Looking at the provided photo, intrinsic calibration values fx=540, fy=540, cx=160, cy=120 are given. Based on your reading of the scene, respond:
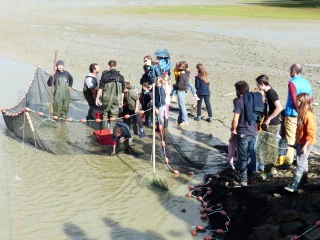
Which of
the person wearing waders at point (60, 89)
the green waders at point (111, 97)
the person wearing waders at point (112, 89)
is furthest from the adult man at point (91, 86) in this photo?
the green waders at point (111, 97)

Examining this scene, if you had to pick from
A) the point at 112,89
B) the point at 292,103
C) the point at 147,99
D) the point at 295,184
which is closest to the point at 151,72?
the point at 147,99

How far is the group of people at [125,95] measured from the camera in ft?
36.4

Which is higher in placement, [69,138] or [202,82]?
[202,82]

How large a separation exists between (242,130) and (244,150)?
13.3 inches

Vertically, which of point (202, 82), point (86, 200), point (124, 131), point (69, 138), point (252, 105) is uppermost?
point (252, 105)

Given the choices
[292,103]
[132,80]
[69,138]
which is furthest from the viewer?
[132,80]

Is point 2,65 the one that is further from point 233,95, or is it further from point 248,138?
point 248,138

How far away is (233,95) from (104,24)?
23852 mm

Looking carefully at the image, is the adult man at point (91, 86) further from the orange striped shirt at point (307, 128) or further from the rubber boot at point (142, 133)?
the orange striped shirt at point (307, 128)

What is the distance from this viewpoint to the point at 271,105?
9.20 meters

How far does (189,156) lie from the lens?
1079 cm

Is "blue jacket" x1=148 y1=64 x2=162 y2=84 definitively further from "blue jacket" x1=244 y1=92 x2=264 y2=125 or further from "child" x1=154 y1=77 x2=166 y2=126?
"blue jacket" x1=244 y1=92 x2=264 y2=125

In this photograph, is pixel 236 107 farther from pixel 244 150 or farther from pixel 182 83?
pixel 182 83

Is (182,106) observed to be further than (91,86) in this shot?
Yes
